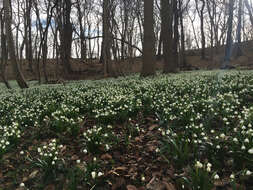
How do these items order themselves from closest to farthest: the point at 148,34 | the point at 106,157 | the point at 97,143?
the point at 106,157, the point at 97,143, the point at 148,34

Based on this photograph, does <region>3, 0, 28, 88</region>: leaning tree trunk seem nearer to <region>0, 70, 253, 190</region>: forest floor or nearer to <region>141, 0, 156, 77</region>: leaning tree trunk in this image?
<region>141, 0, 156, 77</region>: leaning tree trunk

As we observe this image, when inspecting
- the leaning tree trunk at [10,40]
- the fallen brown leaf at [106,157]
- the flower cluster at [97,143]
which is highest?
the leaning tree trunk at [10,40]

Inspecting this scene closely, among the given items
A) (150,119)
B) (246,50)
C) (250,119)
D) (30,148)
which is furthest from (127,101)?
(246,50)

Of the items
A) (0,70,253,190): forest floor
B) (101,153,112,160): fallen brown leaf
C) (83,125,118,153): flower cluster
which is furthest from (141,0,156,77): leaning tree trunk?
(101,153,112,160): fallen brown leaf

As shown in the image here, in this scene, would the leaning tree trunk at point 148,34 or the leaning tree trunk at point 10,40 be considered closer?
the leaning tree trunk at point 10,40

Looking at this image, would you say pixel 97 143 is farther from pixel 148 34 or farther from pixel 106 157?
pixel 148 34

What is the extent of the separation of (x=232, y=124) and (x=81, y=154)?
2.75m

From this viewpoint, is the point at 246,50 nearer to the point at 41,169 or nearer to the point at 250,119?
the point at 250,119

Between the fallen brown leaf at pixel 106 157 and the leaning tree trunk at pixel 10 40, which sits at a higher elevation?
the leaning tree trunk at pixel 10 40

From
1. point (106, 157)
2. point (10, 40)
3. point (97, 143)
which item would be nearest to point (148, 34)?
point (10, 40)

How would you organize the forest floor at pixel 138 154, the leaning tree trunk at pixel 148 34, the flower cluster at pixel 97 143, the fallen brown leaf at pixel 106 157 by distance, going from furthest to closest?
the leaning tree trunk at pixel 148 34 → the flower cluster at pixel 97 143 → the fallen brown leaf at pixel 106 157 → the forest floor at pixel 138 154

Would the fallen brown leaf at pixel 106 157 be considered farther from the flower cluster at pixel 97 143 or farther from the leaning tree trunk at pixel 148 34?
the leaning tree trunk at pixel 148 34

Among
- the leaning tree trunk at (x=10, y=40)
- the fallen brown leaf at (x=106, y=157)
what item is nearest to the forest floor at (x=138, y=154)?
the fallen brown leaf at (x=106, y=157)

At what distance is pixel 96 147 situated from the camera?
3.33m
